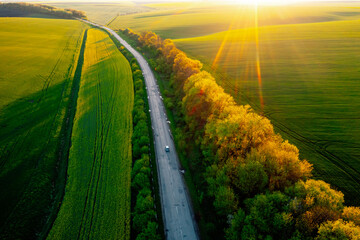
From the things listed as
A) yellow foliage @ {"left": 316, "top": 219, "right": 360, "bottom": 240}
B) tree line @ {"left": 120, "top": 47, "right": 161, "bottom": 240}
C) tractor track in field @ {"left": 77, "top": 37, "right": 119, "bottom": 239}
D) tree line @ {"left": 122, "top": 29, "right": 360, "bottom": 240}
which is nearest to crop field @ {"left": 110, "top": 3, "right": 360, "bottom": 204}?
tree line @ {"left": 122, "top": 29, "right": 360, "bottom": 240}

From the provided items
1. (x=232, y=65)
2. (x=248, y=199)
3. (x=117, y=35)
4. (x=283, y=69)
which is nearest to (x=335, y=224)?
(x=248, y=199)

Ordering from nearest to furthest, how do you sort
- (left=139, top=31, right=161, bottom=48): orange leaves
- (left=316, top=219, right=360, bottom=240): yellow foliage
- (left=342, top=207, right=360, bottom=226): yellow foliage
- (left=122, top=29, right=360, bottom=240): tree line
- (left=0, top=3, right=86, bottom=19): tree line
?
1. (left=316, top=219, right=360, bottom=240): yellow foliage
2. (left=342, top=207, right=360, bottom=226): yellow foliage
3. (left=122, top=29, right=360, bottom=240): tree line
4. (left=139, top=31, right=161, bottom=48): orange leaves
5. (left=0, top=3, right=86, bottom=19): tree line

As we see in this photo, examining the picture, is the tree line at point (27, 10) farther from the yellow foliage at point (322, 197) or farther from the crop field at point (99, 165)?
the yellow foliage at point (322, 197)

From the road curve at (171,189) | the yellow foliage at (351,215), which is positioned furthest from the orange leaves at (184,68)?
the yellow foliage at (351,215)

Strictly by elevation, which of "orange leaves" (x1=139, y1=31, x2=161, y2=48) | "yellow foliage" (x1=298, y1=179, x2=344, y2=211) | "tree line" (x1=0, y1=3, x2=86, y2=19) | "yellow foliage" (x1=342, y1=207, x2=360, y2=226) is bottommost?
"yellow foliage" (x1=342, y1=207, x2=360, y2=226)

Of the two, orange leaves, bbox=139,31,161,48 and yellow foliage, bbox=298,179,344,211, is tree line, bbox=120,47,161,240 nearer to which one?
yellow foliage, bbox=298,179,344,211

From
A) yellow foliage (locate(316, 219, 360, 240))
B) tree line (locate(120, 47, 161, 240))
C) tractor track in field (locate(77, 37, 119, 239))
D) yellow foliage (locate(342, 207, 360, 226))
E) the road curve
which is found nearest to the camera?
yellow foliage (locate(316, 219, 360, 240))

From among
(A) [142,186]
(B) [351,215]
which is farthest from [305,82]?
(A) [142,186]
